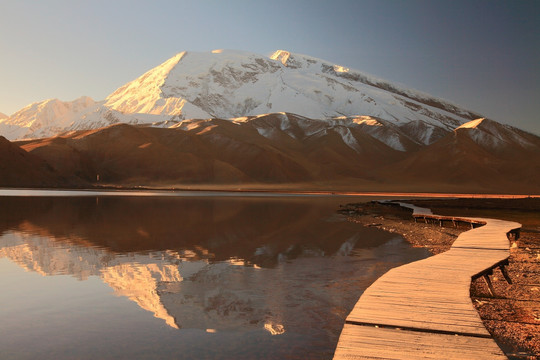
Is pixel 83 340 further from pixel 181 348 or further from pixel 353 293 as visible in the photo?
pixel 353 293

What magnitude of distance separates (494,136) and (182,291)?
179m

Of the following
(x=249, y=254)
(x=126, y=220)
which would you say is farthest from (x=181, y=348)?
(x=126, y=220)

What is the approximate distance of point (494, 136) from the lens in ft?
560

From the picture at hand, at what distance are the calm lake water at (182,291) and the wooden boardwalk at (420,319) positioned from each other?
127cm

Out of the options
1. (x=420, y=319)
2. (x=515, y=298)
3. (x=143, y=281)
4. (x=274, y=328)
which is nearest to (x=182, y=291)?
(x=143, y=281)

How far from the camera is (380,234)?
2741cm

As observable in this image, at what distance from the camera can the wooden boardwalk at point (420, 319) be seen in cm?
678

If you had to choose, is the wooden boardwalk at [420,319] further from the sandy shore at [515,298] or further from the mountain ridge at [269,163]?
the mountain ridge at [269,163]

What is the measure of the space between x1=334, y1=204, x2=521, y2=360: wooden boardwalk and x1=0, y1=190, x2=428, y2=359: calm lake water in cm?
127

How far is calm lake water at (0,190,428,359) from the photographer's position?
30.1ft

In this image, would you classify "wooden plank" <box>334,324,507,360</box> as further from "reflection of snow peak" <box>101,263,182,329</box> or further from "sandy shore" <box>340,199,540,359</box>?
"reflection of snow peak" <box>101,263,182,329</box>

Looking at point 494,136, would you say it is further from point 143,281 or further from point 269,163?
point 143,281

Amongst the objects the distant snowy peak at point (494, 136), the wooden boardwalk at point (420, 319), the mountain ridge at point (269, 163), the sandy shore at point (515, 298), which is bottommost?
the mountain ridge at point (269, 163)

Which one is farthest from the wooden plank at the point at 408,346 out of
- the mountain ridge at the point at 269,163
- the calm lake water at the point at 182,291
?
the mountain ridge at the point at 269,163
